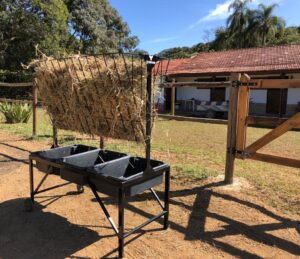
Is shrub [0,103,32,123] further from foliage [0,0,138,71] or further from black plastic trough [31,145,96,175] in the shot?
foliage [0,0,138,71]

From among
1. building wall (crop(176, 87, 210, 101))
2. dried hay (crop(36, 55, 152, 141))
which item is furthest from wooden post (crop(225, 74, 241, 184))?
building wall (crop(176, 87, 210, 101))

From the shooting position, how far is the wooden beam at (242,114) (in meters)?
4.20

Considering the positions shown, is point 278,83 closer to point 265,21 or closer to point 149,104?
point 149,104

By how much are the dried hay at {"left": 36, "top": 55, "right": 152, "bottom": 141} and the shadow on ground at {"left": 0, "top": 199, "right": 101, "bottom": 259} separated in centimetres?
105

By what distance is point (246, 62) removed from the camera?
17.8 m

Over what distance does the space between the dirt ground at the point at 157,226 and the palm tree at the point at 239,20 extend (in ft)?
111

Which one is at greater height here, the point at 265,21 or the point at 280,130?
the point at 265,21

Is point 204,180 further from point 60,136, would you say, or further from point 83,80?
point 60,136

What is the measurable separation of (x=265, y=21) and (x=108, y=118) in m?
35.8

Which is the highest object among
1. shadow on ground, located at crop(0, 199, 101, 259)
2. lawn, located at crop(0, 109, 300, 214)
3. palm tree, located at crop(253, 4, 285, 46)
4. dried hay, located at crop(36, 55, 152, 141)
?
palm tree, located at crop(253, 4, 285, 46)

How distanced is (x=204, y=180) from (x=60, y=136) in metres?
4.86

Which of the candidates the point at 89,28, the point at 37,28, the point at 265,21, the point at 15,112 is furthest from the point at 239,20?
the point at 15,112

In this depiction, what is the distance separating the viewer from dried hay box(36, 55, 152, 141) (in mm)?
2836

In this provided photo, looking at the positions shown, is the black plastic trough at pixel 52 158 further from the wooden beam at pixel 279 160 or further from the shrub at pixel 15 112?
the shrub at pixel 15 112
